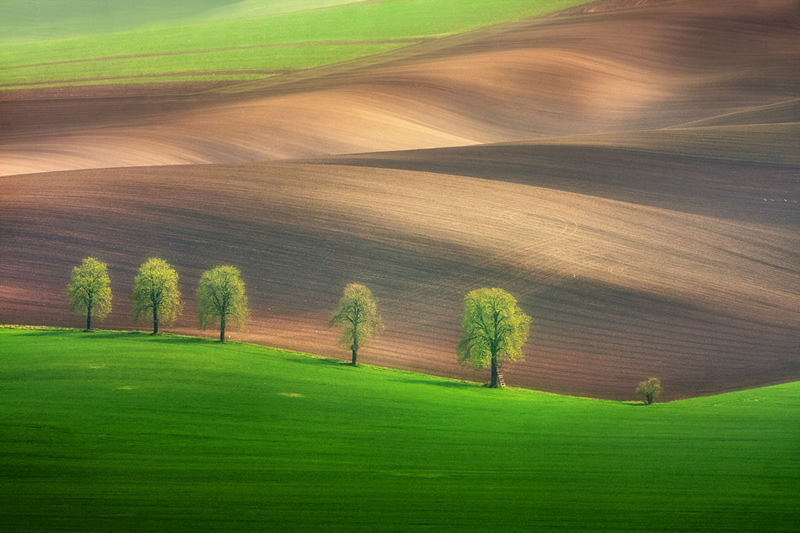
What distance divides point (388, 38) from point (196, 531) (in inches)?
3344

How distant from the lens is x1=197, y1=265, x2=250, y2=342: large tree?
127ft

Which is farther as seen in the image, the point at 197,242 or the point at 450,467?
the point at 197,242

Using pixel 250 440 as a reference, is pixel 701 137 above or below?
above

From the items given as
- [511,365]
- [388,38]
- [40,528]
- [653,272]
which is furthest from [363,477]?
[388,38]

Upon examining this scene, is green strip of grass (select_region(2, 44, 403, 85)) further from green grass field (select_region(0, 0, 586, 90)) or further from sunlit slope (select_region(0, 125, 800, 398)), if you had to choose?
sunlit slope (select_region(0, 125, 800, 398))

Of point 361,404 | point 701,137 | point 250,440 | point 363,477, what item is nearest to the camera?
point 363,477

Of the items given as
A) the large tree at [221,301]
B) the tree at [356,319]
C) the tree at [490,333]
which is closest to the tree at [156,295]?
the large tree at [221,301]

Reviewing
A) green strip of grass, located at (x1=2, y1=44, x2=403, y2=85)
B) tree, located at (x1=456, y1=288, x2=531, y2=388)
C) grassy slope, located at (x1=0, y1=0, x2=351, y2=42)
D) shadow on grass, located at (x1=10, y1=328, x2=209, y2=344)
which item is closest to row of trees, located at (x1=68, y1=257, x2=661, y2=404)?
tree, located at (x1=456, y1=288, x2=531, y2=388)

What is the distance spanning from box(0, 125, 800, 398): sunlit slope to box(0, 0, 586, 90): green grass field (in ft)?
75.7

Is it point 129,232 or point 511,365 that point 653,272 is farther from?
point 129,232

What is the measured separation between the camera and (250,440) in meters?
25.0

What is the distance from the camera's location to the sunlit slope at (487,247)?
38844 millimetres

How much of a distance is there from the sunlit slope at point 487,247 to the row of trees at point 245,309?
1.19 meters

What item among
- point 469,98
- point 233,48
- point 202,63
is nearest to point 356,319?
point 469,98
